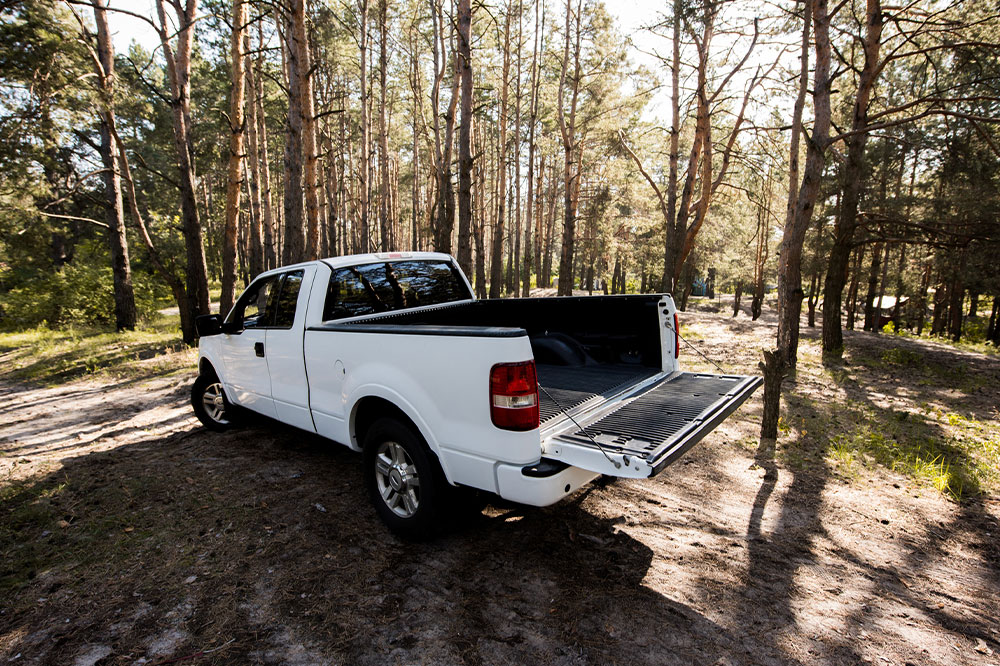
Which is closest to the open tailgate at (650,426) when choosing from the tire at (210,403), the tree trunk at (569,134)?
the tire at (210,403)

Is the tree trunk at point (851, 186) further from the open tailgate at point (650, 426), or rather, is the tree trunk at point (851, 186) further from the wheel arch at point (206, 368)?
the wheel arch at point (206, 368)

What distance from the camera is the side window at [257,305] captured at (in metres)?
4.53

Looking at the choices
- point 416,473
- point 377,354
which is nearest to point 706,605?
point 416,473

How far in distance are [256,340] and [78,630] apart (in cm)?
253

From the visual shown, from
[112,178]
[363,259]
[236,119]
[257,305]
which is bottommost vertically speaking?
[257,305]

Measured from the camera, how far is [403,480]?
317 cm

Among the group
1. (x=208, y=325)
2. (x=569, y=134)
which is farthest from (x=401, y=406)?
(x=569, y=134)

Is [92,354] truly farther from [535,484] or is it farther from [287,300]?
[535,484]

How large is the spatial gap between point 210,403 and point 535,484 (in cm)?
493

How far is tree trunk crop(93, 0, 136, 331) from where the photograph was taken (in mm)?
10281

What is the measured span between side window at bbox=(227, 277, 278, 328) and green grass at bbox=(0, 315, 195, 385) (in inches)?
238

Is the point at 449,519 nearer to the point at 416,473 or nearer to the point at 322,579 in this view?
the point at 416,473

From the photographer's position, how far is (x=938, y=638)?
2430mm

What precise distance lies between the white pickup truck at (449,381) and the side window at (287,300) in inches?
0.7
